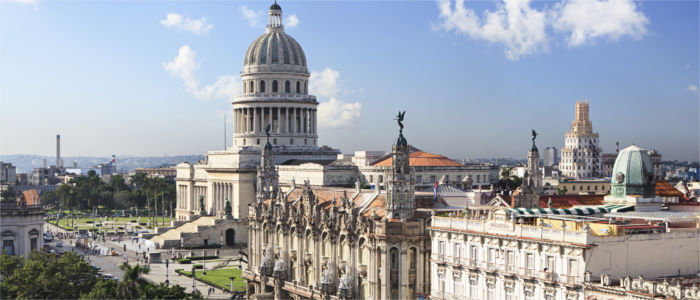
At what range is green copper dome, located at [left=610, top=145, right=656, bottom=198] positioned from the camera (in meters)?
81.4

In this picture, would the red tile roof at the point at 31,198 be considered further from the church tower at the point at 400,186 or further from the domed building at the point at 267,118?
the domed building at the point at 267,118

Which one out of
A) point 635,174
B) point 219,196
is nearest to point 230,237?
point 219,196

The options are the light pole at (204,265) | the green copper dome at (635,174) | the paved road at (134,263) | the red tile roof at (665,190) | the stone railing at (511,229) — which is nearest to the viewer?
the stone railing at (511,229)

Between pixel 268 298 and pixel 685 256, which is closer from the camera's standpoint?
pixel 685 256

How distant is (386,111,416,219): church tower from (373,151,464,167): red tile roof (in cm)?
7299

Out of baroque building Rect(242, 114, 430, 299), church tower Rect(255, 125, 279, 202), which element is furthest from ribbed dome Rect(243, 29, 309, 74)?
baroque building Rect(242, 114, 430, 299)

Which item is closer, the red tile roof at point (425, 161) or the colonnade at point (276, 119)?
the red tile roof at point (425, 161)

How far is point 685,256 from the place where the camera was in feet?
222

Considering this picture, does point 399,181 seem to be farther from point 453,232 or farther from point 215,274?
point 215,274

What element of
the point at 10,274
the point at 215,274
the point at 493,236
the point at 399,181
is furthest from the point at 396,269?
the point at 215,274

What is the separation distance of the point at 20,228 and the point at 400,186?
4227cm

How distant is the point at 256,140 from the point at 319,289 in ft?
334

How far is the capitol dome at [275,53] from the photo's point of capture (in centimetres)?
19262

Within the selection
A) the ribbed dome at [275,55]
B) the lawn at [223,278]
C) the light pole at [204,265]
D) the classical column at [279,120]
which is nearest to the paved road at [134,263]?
the light pole at [204,265]
